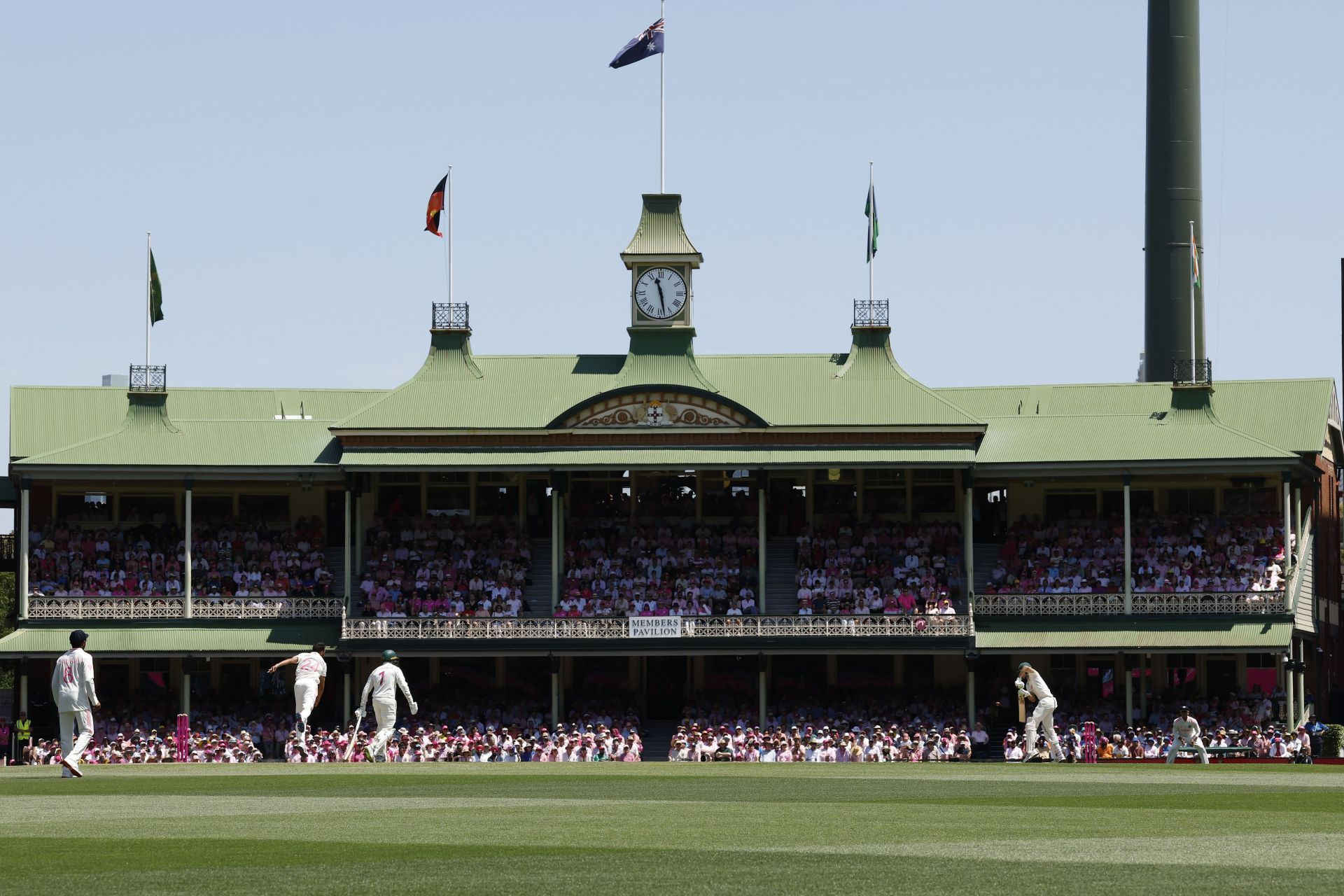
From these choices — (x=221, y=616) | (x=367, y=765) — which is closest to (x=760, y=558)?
(x=221, y=616)

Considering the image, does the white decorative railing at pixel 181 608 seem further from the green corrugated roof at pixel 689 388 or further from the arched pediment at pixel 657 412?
the arched pediment at pixel 657 412

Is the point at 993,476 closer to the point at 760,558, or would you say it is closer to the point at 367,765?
the point at 760,558

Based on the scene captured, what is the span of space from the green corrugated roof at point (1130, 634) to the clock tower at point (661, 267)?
1116 centimetres

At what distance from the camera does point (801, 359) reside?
2088 inches

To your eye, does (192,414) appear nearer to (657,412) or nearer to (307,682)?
(657,412)

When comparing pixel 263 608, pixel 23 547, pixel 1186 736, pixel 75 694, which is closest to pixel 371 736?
pixel 263 608

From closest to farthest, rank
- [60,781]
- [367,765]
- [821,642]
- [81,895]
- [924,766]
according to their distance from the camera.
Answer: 1. [81,895]
2. [60,781]
3. [367,765]
4. [924,766]
5. [821,642]

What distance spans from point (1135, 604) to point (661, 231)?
1477 centimetres

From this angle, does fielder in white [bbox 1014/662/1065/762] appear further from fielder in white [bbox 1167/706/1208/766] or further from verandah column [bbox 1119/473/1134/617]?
verandah column [bbox 1119/473/1134/617]

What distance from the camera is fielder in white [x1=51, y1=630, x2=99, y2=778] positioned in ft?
79.8

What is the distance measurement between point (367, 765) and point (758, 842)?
1739 centimetres

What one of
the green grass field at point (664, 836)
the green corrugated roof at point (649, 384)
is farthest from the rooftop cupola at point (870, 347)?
the green grass field at point (664, 836)

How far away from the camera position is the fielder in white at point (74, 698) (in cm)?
2433

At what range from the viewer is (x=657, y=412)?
49312mm
